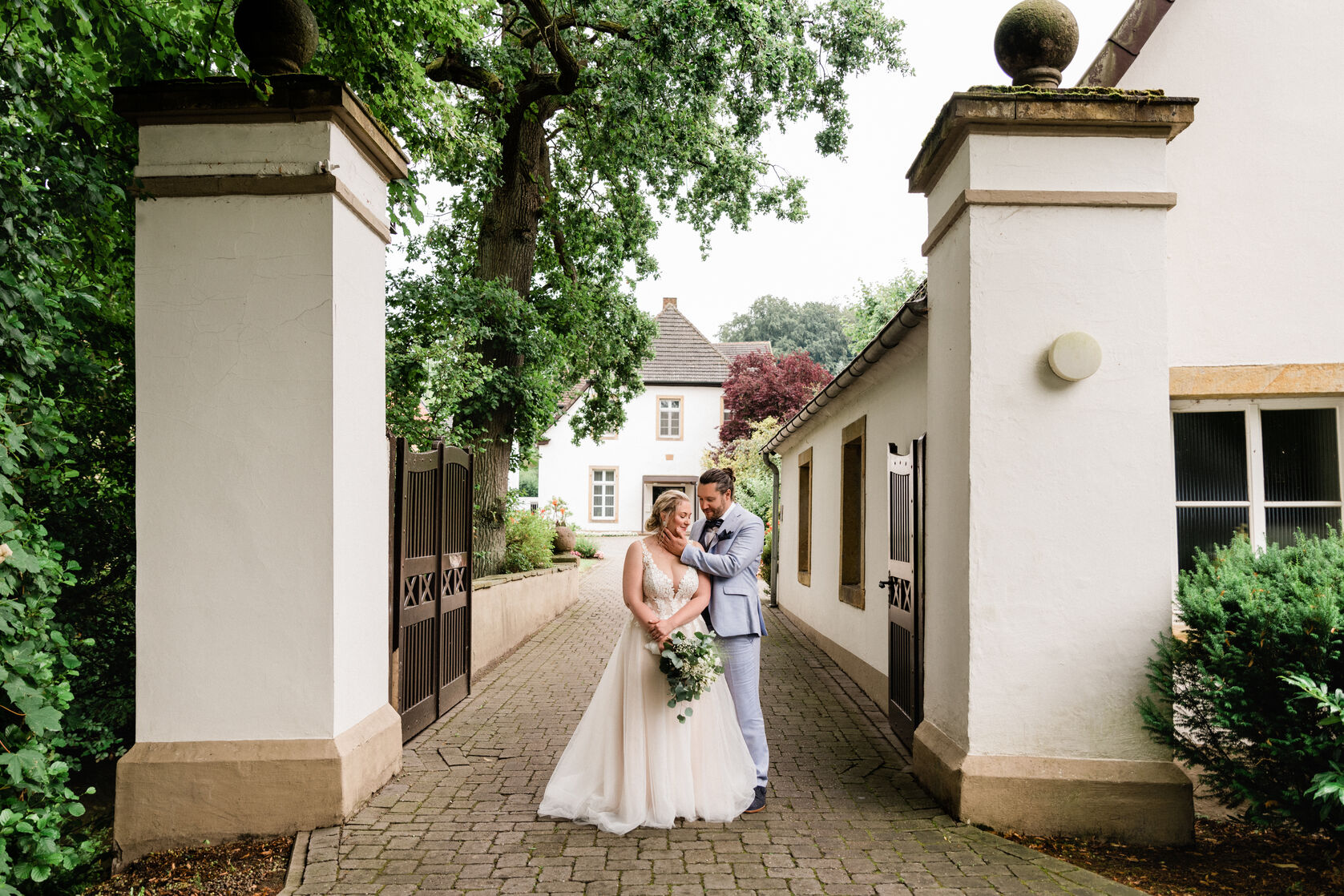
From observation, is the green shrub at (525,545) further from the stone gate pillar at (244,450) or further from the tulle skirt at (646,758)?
the stone gate pillar at (244,450)

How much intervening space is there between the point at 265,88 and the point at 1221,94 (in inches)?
233

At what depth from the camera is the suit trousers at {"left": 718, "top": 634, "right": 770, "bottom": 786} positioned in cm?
512

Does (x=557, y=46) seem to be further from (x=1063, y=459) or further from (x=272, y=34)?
(x=1063, y=459)

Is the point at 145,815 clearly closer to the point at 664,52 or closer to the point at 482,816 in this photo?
the point at 482,816

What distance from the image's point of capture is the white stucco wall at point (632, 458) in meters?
36.9

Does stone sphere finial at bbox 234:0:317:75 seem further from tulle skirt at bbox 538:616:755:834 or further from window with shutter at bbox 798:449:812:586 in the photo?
window with shutter at bbox 798:449:812:586

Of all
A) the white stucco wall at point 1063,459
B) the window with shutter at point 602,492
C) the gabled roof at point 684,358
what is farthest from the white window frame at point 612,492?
the white stucco wall at point 1063,459

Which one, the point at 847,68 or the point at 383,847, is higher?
the point at 847,68

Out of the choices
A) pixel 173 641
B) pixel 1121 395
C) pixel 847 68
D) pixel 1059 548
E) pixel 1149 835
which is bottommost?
pixel 1149 835

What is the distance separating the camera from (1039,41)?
203 inches

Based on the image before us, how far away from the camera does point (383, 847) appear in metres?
4.39

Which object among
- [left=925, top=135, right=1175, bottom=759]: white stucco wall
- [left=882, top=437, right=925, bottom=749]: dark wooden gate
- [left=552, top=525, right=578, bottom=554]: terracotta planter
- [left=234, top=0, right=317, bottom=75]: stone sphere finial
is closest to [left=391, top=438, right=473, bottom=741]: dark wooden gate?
[left=234, top=0, right=317, bottom=75]: stone sphere finial

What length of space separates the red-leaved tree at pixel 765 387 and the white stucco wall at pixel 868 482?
19702 millimetres

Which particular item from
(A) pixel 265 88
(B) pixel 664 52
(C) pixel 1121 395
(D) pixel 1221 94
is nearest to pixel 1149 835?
(C) pixel 1121 395
